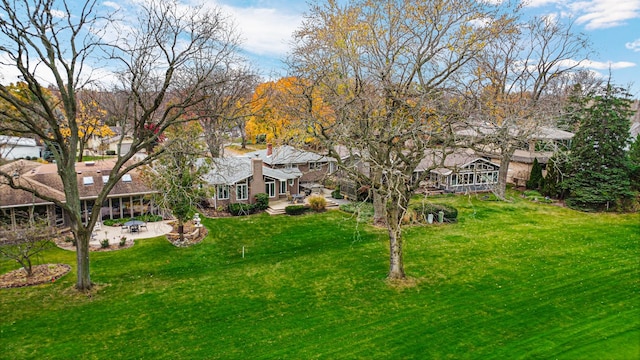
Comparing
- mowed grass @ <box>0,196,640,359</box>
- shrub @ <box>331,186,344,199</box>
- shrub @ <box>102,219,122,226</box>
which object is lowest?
mowed grass @ <box>0,196,640,359</box>

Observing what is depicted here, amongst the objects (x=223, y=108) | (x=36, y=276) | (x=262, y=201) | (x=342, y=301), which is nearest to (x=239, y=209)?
(x=262, y=201)

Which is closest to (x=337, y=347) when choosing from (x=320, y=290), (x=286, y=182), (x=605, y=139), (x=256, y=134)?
(x=320, y=290)

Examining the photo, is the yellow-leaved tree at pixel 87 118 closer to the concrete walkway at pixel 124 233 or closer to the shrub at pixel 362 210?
the concrete walkway at pixel 124 233

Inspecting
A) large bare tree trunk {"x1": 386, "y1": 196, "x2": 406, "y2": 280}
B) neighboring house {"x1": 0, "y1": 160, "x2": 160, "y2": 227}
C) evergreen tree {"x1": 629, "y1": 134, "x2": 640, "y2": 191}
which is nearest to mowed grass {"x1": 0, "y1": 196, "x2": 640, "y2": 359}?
large bare tree trunk {"x1": 386, "y1": 196, "x2": 406, "y2": 280}

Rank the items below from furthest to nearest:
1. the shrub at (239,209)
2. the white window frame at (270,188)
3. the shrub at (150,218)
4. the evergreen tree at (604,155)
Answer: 1. the white window frame at (270,188)
2. the evergreen tree at (604,155)
3. the shrub at (239,209)
4. the shrub at (150,218)

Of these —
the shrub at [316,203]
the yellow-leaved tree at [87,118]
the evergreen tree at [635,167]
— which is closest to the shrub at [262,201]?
the shrub at [316,203]

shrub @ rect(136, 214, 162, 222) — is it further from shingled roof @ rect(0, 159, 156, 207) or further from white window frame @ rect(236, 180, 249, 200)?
white window frame @ rect(236, 180, 249, 200)
